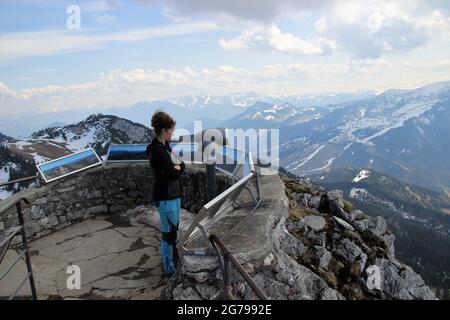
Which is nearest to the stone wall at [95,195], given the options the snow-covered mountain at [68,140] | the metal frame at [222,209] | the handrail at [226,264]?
the metal frame at [222,209]

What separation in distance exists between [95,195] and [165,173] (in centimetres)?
490

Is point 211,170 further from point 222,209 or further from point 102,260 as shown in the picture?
point 102,260

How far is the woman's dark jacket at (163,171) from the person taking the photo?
5688 millimetres

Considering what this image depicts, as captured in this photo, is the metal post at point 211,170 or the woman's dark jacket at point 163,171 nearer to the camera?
the woman's dark jacket at point 163,171

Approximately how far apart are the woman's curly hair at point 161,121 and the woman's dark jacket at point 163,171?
0.67 feet

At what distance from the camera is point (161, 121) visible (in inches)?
223

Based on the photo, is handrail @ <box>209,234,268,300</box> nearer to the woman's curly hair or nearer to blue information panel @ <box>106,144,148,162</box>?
the woman's curly hair

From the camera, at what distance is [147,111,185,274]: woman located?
224 inches

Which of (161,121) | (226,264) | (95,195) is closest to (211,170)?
(161,121)

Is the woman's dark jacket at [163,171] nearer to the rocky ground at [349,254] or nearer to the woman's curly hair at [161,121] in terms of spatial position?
the woman's curly hair at [161,121]

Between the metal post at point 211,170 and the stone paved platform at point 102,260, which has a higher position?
the metal post at point 211,170

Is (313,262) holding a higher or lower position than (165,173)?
lower
